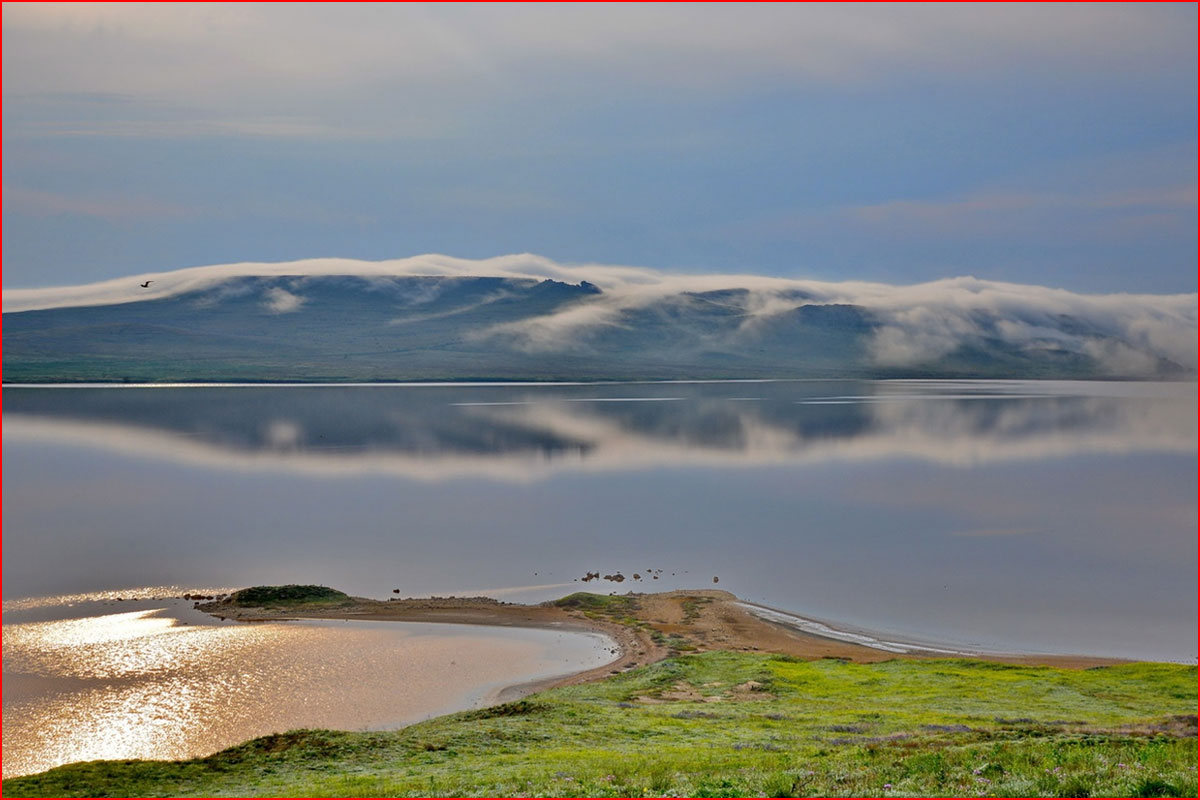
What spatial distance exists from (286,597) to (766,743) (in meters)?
27.3

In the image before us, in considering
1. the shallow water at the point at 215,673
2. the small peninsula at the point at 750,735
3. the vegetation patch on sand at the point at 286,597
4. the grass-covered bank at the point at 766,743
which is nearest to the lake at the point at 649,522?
the shallow water at the point at 215,673

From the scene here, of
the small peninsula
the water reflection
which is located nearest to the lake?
the water reflection

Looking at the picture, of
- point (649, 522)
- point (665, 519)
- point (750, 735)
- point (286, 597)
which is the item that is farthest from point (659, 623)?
point (665, 519)

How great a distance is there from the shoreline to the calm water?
2338 millimetres

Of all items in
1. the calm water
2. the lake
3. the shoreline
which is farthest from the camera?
the calm water

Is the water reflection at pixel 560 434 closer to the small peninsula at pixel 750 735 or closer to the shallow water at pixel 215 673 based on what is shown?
the shallow water at pixel 215 673

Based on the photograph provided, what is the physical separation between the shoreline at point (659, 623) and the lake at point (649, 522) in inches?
72.9

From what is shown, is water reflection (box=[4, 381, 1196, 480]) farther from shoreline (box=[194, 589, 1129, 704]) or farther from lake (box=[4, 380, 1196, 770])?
shoreline (box=[194, 589, 1129, 704])

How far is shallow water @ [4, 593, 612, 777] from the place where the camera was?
87.2ft

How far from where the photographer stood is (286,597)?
139 ft

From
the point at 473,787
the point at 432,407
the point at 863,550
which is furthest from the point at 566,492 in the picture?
the point at 432,407

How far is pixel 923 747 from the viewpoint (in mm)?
20219

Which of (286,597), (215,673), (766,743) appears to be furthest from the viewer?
(286,597)

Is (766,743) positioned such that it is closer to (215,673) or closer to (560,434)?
(215,673)
